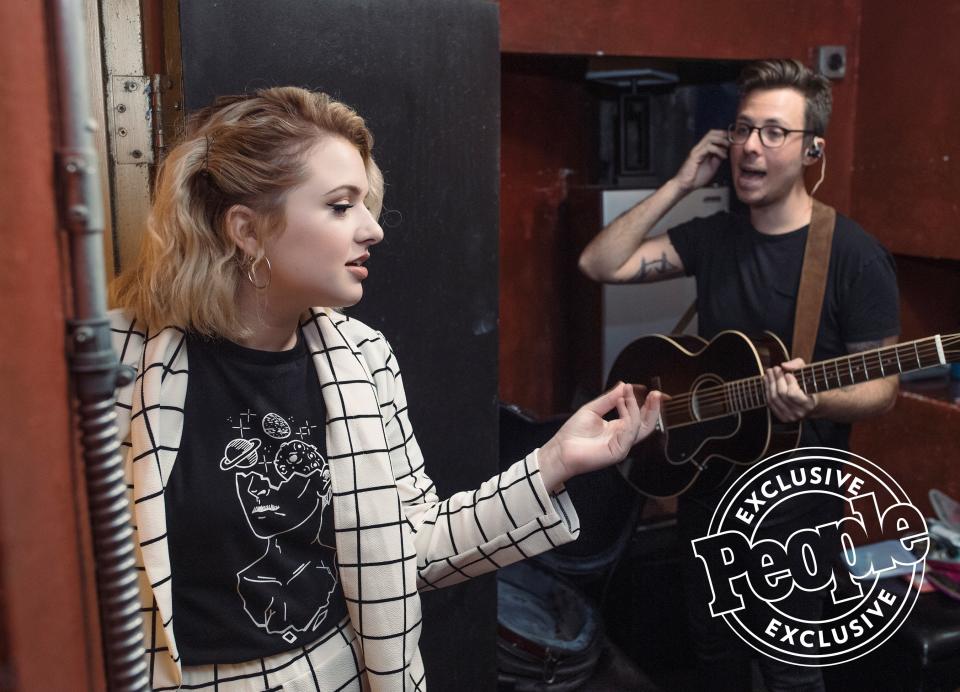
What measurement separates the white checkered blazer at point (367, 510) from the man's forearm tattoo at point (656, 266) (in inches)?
57.7

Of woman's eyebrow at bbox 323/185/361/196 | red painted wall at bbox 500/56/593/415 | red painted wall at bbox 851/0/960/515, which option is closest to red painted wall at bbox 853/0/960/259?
red painted wall at bbox 851/0/960/515

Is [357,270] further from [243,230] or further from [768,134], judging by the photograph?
[768,134]

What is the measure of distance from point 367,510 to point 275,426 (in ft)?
0.59

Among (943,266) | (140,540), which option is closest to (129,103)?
(140,540)

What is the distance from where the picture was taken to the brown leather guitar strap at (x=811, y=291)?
2232 millimetres

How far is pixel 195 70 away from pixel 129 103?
14cm

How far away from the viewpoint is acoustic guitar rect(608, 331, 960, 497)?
212cm

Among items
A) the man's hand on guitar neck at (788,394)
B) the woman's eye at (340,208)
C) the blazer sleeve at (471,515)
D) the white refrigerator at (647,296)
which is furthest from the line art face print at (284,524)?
the white refrigerator at (647,296)

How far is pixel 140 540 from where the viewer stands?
1.12 meters

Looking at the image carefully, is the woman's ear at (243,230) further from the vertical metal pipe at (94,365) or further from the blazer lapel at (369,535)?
the vertical metal pipe at (94,365)

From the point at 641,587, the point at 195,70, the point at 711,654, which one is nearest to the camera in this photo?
the point at 195,70

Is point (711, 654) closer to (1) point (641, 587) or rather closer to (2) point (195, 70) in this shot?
(1) point (641, 587)

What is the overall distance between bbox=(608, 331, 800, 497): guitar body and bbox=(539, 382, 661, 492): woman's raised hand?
1.00m

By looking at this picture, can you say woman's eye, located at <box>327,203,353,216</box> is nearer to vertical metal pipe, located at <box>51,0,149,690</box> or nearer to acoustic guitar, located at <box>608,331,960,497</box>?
vertical metal pipe, located at <box>51,0,149,690</box>
